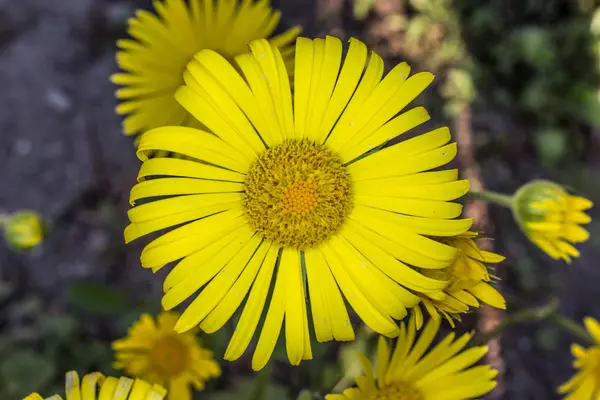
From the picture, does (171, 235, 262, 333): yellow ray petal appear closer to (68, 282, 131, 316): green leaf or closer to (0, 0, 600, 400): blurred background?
(68, 282, 131, 316): green leaf

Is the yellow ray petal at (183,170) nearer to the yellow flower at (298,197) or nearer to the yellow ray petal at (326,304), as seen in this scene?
the yellow flower at (298,197)

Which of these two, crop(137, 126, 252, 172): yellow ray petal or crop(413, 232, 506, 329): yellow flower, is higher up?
crop(137, 126, 252, 172): yellow ray petal

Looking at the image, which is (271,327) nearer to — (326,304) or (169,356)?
(326,304)

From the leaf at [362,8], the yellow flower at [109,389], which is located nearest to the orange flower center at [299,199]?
the yellow flower at [109,389]

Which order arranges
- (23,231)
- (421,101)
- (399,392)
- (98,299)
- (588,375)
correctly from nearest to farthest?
(399,392), (588,375), (23,231), (98,299), (421,101)

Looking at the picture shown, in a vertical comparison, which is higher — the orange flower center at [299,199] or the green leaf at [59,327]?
the green leaf at [59,327]

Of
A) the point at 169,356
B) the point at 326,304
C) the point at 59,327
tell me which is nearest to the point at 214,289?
the point at 326,304

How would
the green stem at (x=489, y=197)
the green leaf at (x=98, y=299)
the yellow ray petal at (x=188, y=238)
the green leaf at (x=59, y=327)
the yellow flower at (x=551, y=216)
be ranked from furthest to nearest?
the green leaf at (x=59, y=327) < the green leaf at (x=98, y=299) < the yellow flower at (x=551, y=216) < the green stem at (x=489, y=197) < the yellow ray petal at (x=188, y=238)

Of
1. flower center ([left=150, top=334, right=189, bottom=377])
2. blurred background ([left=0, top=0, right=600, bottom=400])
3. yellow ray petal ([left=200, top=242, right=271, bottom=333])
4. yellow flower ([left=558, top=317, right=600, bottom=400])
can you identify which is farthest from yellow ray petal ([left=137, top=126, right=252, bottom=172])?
blurred background ([left=0, top=0, right=600, bottom=400])
